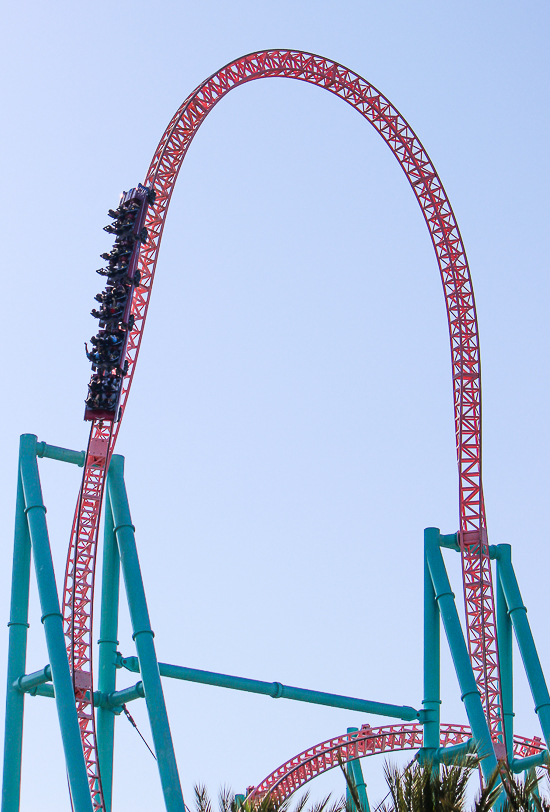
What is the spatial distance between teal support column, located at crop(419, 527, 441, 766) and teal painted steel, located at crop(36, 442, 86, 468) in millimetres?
6083

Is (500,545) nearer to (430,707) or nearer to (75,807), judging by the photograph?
(430,707)

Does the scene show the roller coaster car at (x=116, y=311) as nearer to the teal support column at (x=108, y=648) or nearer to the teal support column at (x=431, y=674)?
the teal support column at (x=108, y=648)

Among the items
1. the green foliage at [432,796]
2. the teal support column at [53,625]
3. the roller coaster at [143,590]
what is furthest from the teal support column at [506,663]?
the green foliage at [432,796]

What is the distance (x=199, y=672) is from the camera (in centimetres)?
1881

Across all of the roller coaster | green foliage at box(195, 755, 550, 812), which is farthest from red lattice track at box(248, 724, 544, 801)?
green foliage at box(195, 755, 550, 812)

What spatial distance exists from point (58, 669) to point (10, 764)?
5.41ft

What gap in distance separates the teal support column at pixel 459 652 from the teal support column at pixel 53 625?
560 centimetres

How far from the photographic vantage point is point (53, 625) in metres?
15.2

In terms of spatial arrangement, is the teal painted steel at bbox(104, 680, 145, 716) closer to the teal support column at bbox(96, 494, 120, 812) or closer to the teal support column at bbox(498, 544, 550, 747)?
the teal support column at bbox(96, 494, 120, 812)

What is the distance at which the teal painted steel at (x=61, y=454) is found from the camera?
17.3 m

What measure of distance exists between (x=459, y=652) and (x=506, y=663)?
2.65 m

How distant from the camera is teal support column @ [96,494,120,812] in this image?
16.9 m

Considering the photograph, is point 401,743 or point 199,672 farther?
point 401,743

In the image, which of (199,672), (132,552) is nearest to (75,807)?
(132,552)
